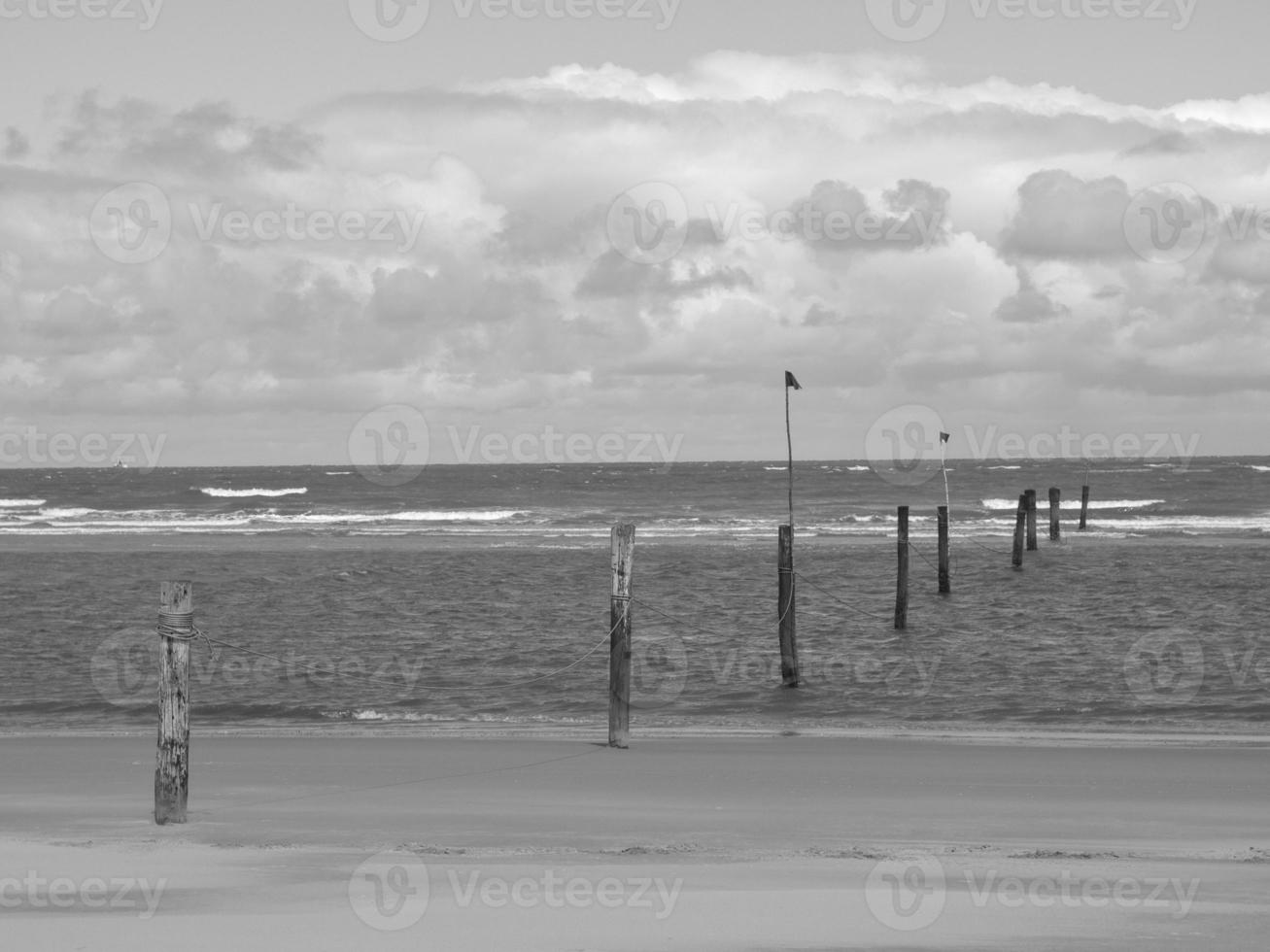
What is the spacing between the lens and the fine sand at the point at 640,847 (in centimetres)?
716

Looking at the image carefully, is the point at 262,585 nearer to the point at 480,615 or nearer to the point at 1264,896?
the point at 480,615

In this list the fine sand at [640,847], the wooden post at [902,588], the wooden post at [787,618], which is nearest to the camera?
the fine sand at [640,847]

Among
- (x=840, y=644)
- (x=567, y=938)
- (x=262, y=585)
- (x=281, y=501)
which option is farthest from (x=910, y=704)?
(x=281, y=501)
